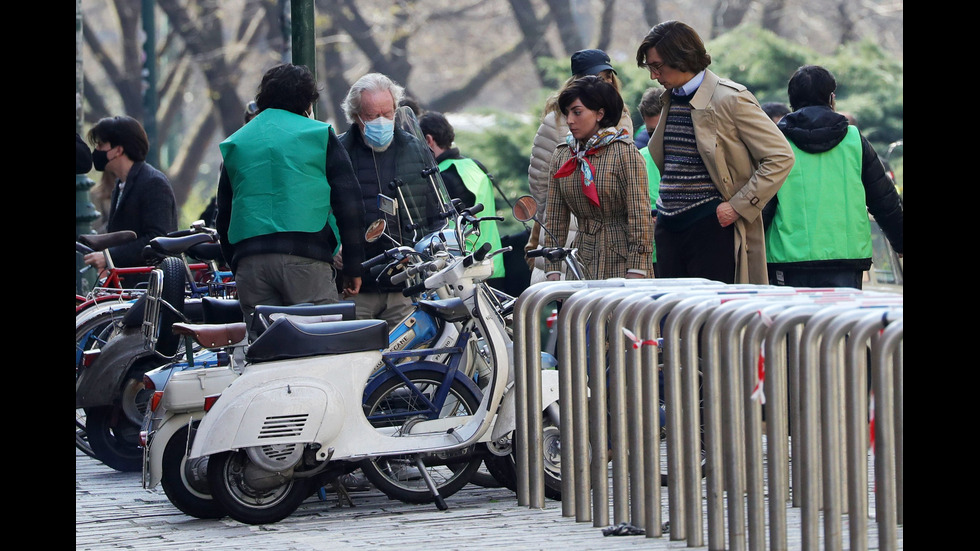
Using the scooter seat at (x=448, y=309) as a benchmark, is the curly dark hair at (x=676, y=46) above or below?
above

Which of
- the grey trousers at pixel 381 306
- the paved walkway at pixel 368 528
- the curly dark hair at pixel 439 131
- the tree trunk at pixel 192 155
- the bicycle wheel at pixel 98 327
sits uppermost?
the tree trunk at pixel 192 155

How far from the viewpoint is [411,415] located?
6.60 m

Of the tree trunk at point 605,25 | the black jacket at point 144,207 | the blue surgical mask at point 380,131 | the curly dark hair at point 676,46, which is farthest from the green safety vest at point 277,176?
the tree trunk at point 605,25

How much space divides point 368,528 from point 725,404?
1.96m

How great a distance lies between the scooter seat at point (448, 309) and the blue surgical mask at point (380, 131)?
3.94ft

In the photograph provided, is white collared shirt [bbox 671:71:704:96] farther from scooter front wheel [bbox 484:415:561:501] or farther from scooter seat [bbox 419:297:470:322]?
scooter front wheel [bbox 484:415:561:501]

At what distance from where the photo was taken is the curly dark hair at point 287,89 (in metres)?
7.09

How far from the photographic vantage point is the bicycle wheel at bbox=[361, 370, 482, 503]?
6562 mm

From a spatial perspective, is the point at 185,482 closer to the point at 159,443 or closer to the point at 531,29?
the point at 159,443

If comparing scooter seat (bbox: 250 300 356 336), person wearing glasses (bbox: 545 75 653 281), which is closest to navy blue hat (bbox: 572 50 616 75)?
person wearing glasses (bbox: 545 75 653 281)

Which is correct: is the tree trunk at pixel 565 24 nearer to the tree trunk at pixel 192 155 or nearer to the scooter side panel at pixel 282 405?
the tree trunk at pixel 192 155

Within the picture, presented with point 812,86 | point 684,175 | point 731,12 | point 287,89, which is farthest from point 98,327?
point 731,12

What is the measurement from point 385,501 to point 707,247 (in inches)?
69.9
